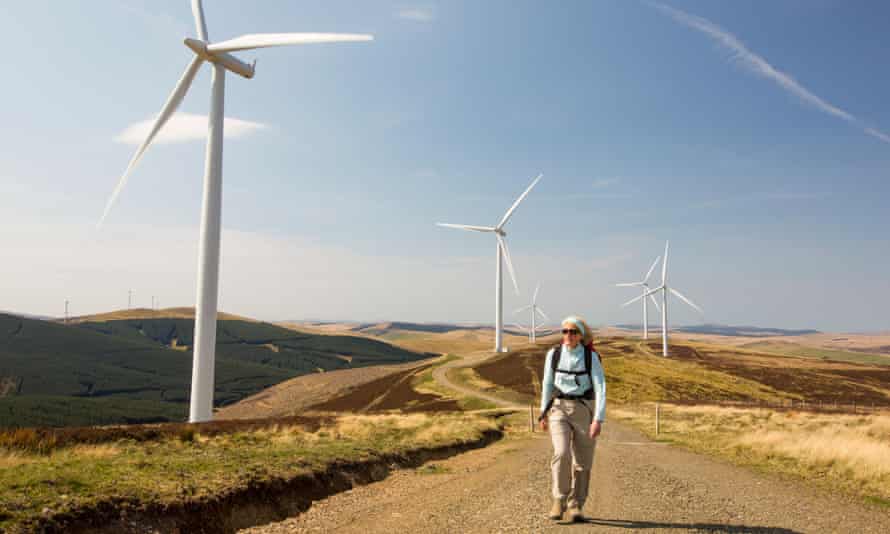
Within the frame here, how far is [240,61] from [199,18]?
4564 millimetres

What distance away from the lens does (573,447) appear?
920 centimetres

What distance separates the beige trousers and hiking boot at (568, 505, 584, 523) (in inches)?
2.4

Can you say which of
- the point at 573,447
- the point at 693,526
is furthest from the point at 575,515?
the point at 693,526

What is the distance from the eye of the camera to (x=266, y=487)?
11.3 m

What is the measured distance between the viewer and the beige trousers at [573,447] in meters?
8.97

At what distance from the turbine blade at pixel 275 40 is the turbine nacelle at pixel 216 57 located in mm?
318

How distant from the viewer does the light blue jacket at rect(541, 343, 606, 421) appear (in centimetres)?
893

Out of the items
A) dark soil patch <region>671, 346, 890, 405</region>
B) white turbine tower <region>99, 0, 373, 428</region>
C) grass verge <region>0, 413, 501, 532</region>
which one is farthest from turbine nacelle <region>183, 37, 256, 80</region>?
dark soil patch <region>671, 346, 890, 405</region>

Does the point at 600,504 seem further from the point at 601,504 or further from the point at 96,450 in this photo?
the point at 96,450

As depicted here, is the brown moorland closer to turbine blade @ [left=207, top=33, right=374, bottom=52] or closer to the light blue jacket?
turbine blade @ [left=207, top=33, right=374, bottom=52]

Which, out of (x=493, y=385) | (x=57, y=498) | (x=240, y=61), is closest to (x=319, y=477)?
(x=57, y=498)

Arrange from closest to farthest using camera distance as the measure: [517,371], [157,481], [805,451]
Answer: [157,481], [805,451], [517,371]

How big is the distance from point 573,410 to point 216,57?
37115mm

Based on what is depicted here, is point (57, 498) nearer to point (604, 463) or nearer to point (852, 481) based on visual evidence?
point (604, 463)
